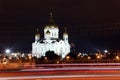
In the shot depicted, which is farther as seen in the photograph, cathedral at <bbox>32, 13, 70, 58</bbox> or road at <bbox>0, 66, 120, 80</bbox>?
cathedral at <bbox>32, 13, 70, 58</bbox>

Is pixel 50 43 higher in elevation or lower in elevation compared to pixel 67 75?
higher

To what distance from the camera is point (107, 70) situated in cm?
2747

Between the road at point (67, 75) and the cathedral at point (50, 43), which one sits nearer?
the road at point (67, 75)

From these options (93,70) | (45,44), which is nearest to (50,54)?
(45,44)

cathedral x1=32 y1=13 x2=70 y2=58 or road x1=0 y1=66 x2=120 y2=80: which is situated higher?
cathedral x1=32 y1=13 x2=70 y2=58

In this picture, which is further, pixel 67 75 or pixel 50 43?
pixel 50 43

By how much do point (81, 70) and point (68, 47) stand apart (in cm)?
9734

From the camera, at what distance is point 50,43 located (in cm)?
11888

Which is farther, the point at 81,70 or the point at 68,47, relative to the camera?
the point at 68,47

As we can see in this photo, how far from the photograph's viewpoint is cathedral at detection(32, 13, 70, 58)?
390ft

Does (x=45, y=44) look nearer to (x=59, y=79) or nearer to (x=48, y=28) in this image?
(x=48, y=28)

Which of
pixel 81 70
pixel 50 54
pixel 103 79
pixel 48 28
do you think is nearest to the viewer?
pixel 103 79

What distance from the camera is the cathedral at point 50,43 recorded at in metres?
119

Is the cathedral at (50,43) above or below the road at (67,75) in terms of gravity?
above
